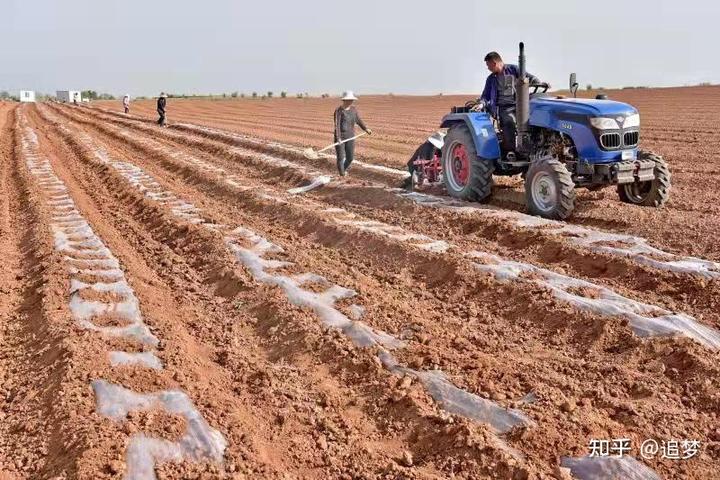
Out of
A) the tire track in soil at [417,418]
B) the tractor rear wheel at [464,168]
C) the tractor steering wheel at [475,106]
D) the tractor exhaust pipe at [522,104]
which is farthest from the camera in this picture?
the tractor steering wheel at [475,106]

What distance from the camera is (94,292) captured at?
5.28 metres

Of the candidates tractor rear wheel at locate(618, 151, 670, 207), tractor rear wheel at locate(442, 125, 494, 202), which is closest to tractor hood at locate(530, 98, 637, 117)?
tractor rear wheel at locate(618, 151, 670, 207)

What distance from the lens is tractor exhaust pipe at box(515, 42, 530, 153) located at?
752cm

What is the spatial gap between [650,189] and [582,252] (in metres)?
2.47

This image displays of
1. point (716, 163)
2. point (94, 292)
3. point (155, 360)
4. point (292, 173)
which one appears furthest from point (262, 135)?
point (155, 360)

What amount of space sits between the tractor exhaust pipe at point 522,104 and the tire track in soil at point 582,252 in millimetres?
933

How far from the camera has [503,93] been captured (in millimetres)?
8102

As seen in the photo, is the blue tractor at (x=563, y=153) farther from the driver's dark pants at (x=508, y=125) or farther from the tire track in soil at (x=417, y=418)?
the tire track in soil at (x=417, y=418)

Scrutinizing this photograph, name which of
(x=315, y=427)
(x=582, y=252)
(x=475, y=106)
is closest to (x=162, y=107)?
(x=475, y=106)

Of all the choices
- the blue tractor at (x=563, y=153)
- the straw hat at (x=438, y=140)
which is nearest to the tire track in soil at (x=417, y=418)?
the blue tractor at (x=563, y=153)

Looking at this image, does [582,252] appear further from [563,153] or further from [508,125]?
[508,125]

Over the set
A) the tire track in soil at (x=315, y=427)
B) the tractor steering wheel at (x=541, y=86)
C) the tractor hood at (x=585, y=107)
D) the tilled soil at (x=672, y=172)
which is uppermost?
the tractor steering wheel at (x=541, y=86)

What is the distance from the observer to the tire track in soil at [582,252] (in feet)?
15.9

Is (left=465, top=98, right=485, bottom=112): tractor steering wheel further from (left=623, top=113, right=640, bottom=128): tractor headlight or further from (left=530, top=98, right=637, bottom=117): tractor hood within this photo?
(left=623, top=113, right=640, bottom=128): tractor headlight
